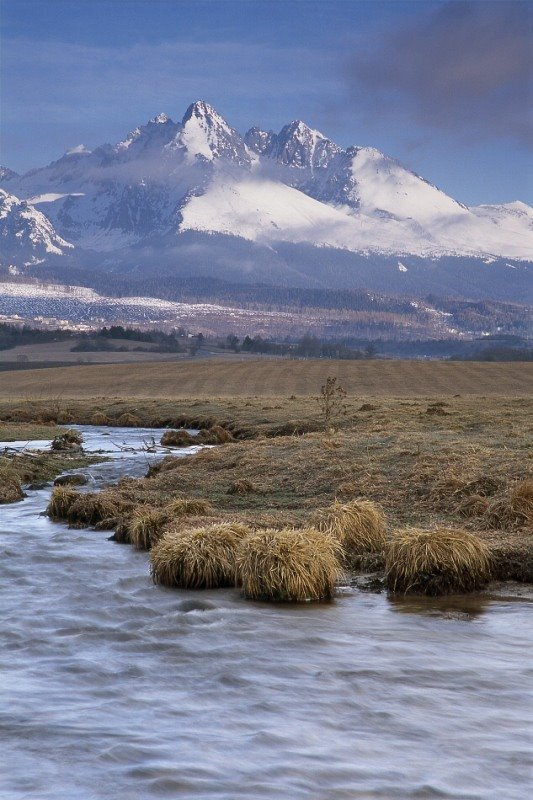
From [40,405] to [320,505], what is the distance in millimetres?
49636

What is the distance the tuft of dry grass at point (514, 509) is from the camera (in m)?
19.5

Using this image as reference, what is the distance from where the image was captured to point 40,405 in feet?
229

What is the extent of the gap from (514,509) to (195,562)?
653cm

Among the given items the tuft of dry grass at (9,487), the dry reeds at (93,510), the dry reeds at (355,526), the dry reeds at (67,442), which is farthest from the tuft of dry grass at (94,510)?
the dry reeds at (67,442)

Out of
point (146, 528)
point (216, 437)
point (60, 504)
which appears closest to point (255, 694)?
point (146, 528)

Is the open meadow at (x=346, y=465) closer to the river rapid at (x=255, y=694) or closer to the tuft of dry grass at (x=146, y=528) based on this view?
the tuft of dry grass at (x=146, y=528)

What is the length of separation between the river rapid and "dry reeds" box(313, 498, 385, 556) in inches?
82.9

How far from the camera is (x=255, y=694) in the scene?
38.9 feet

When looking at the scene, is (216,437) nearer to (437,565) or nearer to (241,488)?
(241,488)

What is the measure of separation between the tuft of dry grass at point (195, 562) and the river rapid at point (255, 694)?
0.33 meters

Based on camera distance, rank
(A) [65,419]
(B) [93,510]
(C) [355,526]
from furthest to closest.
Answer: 1. (A) [65,419]
2. (B) [93,510]
3. (C) [355,526]

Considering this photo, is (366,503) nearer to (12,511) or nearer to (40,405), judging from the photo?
(12,511)

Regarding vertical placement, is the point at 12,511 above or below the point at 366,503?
below

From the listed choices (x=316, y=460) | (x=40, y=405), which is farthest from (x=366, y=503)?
(x=40, y=405)
